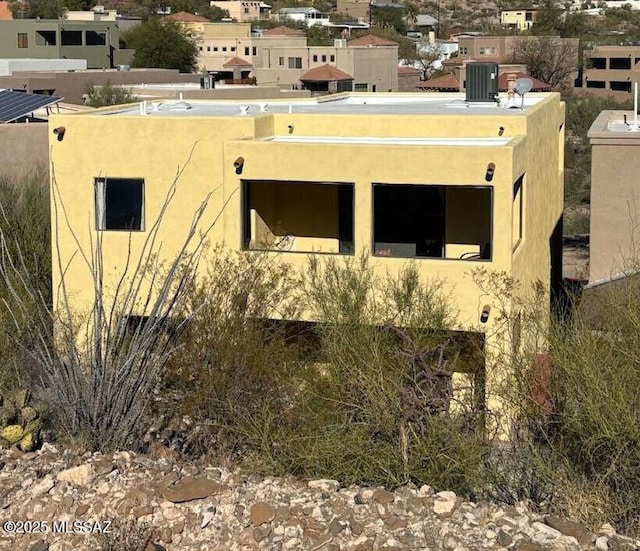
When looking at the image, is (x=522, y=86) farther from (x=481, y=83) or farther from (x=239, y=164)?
(x=239, y=164)

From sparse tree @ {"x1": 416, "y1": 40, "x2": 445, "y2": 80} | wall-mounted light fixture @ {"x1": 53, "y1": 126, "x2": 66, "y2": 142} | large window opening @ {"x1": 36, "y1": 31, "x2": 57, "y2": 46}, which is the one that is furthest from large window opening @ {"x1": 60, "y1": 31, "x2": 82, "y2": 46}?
wall-mounted light fixture @ {"x1": 53, "y1": 126, "x2": 66, "y2": 142}

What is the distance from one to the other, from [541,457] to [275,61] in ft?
235

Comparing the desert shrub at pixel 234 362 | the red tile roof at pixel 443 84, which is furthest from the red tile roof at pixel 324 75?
the desert shrub at pixel 234 362

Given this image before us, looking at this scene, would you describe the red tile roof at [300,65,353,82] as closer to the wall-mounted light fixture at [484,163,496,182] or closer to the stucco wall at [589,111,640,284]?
the stucco wall at [589,111,640,284]

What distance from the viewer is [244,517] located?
10438 millimetres

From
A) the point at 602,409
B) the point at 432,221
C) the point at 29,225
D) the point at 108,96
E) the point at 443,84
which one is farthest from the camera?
the point at 443,84

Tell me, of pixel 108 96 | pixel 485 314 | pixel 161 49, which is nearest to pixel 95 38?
pixel 161 49

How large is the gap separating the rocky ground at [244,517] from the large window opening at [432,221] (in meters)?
6.94

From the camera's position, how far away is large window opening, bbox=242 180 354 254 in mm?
18797

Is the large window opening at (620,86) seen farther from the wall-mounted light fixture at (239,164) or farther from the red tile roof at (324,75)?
the wall-mounted light fixture at (239,164)

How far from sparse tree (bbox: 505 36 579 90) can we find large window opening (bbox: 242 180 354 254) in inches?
2758

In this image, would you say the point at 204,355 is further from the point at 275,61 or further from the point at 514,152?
the point at 275,61

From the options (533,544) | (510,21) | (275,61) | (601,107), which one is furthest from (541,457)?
(510,21)

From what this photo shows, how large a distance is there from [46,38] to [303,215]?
57.5 m
